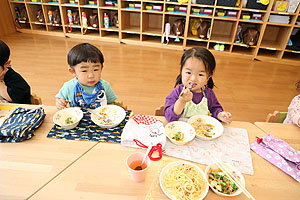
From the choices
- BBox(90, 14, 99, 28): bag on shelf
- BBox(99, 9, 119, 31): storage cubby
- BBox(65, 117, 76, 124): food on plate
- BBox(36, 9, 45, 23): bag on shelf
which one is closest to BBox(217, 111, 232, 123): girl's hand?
BBox(65, 117, 76, 124): food on plate

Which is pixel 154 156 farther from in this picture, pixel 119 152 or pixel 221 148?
pixel 221 148

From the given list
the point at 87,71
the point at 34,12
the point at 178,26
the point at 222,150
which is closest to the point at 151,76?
the point at 178,26

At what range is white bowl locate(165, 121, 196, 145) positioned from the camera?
1.03 metres

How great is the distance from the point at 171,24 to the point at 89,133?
389 cm

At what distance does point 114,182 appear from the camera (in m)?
0.80

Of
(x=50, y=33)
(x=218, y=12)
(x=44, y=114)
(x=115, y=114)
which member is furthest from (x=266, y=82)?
(x=50, y=33)

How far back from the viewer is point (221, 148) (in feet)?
3.23

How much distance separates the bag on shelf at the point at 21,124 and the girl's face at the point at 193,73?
0.85 metres

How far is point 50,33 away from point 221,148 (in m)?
4.92

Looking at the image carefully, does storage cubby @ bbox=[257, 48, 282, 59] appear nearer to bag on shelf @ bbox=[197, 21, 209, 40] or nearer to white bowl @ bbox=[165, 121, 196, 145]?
bag on shelf @ bbox=[197, 21, 209, 40]

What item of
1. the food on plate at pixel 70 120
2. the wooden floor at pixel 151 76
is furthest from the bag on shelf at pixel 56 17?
the food on plate at pixel 70 120

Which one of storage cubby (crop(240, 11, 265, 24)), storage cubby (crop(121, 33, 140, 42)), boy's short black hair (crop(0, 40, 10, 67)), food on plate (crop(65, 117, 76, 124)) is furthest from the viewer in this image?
storage cubby (crop(121, 33, 140, 42))

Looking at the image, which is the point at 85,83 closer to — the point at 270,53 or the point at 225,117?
the point at 225,117

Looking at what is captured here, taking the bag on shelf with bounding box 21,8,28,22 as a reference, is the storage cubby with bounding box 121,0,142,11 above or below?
above
